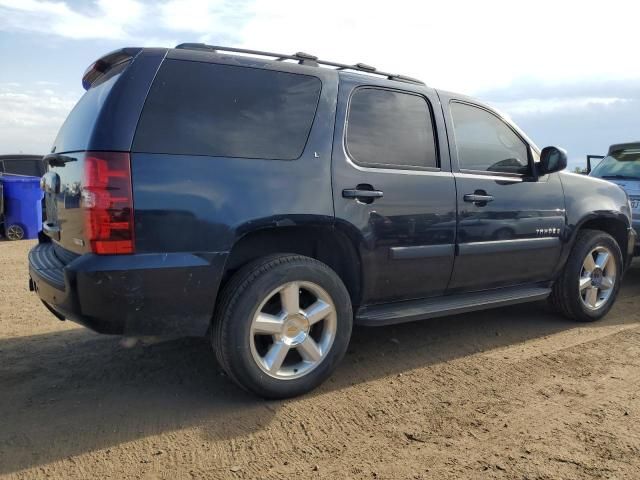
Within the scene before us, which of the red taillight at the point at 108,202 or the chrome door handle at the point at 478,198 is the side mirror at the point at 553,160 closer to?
the chrome door handle at the point at 478,198

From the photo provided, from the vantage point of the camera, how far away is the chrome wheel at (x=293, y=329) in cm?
308

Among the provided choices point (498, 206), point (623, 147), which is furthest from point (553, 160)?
point (623, 147)

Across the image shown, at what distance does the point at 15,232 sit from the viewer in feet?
34.5

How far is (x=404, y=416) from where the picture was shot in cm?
297

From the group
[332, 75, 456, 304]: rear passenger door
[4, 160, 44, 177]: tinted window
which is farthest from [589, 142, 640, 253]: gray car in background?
[4, 160, 44, 177]: tinted window

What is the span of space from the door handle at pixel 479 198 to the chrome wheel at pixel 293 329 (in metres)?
1.32

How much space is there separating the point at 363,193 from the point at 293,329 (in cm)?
92

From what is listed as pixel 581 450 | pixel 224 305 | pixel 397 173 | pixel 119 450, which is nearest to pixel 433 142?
pixel 397 173

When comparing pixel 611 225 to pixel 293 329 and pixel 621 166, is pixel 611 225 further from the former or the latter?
pixel 293 329

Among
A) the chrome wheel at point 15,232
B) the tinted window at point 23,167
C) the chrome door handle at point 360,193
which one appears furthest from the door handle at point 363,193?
the tinted window at point 23,167

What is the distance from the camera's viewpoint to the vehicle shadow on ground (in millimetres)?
2781

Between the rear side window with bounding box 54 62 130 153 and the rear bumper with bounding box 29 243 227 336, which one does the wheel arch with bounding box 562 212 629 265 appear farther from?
the rear side window with bounding box 54 62 130 153

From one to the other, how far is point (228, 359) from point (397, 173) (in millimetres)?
1579

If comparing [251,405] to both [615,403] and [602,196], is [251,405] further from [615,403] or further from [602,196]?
[602,196]
